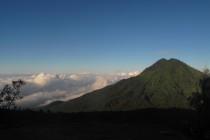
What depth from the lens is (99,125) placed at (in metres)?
27.6

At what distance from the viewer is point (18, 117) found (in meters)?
29.6

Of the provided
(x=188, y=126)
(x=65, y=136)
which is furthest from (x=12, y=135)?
(x=188, y=126)

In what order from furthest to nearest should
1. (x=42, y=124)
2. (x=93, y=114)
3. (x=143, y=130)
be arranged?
1. (x=93, y=114)
2. (x=42, y=124)
3. (x=143, y=130)

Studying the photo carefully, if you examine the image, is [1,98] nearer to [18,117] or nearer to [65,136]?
[18,117]

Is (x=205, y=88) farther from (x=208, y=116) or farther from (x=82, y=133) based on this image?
(x=82, y=133)

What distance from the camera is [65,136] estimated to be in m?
22.6

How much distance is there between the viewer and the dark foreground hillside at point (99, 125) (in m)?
23.1

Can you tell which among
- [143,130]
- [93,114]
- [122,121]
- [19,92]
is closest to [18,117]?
[19,92]

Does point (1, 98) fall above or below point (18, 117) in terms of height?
above

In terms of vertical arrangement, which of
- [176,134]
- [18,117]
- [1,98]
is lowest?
[176,134]

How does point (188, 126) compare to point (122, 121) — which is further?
point (122, 121)

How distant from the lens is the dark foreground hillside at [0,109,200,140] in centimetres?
2306

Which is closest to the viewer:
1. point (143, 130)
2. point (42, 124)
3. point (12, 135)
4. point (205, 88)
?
point (12, 135)

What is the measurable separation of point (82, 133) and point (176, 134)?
6.92m
